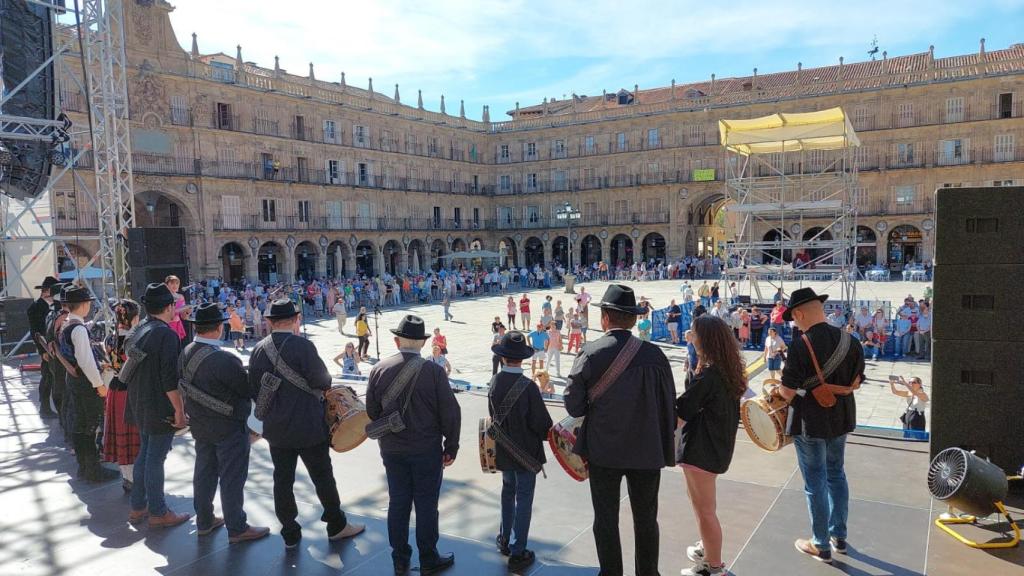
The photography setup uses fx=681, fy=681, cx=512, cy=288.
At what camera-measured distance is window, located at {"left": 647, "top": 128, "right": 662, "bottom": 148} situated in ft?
135

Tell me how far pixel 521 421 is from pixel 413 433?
0.62 metres

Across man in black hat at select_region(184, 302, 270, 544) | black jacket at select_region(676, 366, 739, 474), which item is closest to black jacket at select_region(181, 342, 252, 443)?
man in black hat at select_region(184, 302, 270, 544)

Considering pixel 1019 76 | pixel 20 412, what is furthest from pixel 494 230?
pixel 20 412

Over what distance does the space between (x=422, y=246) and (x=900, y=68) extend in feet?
97.8

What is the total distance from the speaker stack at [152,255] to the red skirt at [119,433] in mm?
3088

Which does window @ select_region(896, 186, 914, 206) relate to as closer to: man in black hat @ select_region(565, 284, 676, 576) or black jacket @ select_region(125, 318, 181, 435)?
man in black hat @ select_region(565, 284, 676, 576)

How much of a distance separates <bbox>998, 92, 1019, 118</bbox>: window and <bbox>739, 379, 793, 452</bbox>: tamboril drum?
37.9 m

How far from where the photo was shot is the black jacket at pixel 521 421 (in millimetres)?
3893

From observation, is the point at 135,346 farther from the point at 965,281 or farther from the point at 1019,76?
the point at 1019,76

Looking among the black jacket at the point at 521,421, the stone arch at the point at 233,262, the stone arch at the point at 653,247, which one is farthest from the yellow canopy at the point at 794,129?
the stone arch at the point at 653,247

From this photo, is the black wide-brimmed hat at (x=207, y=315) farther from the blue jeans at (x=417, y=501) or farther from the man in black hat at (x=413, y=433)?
the blue jeans at (x=417, y=501)

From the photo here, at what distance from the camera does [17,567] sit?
157 inches

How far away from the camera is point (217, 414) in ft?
13.8

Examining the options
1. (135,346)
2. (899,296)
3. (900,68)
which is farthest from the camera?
(900,68)
